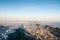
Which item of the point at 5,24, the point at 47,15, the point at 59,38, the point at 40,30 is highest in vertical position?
the point at 47,15

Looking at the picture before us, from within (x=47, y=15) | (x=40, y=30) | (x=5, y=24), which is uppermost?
(x=47, y=15)

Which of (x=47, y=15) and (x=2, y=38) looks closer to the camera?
(x=2, y=38)

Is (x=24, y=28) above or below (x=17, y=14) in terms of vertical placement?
below

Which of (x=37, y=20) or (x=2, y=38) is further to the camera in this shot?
(x=37, y=20)

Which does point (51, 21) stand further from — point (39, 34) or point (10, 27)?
point (10, 27)

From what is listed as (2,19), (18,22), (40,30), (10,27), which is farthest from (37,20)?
(2,19)

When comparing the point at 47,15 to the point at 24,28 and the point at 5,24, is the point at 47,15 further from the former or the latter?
the point at 5,24

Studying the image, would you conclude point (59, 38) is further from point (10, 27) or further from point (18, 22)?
point (10, 27)

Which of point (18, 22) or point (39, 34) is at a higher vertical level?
point (18, 22)

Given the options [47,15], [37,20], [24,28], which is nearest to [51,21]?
[47,15]
